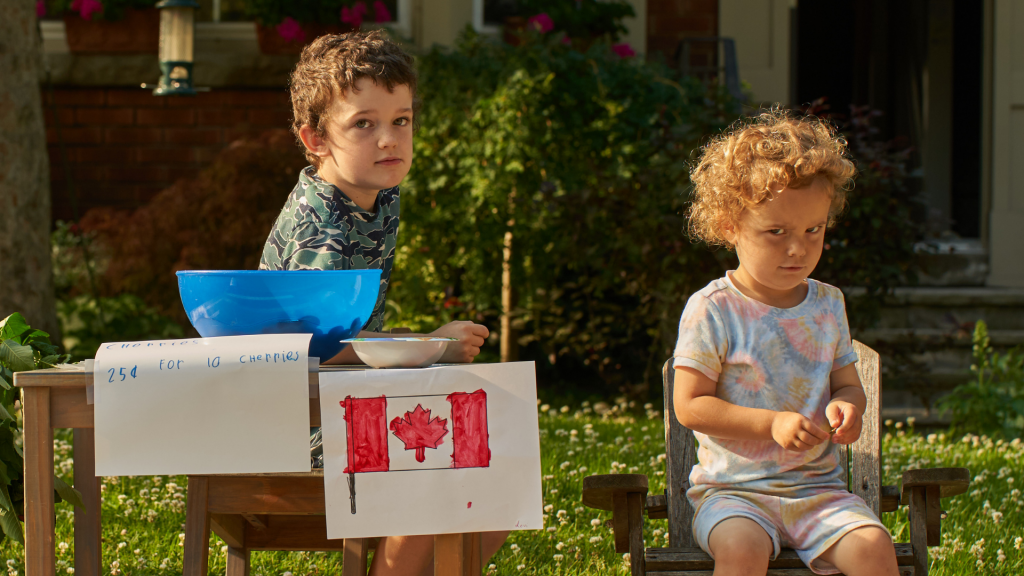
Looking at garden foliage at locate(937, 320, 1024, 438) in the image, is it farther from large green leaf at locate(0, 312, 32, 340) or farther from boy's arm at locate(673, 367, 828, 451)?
large green leaf at locate(0, 312, 32, 340)

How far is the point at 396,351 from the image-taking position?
1.64 metres

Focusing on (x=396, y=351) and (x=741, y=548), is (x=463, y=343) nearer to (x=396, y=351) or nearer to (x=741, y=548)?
(x=396, y=351)

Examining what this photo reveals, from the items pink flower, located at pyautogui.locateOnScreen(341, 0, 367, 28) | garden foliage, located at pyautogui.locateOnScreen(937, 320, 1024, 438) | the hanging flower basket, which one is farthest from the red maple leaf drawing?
the hanging flower basket

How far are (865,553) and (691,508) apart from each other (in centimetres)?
49

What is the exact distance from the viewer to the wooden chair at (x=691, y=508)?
1.98 meters

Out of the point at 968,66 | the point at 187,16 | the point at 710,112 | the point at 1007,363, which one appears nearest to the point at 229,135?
the point at 187,16

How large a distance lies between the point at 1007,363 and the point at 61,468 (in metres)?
4.52

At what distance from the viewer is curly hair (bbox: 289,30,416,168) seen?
2.06 metres

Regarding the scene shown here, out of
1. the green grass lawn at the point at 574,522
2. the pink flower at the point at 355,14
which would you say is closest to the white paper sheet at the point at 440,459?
the green grass lawn at the point at 574,522

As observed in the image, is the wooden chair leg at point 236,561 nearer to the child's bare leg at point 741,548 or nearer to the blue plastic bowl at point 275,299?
the blue plastic bowl at point 275,299

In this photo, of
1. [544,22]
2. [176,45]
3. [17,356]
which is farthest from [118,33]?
[17,356]

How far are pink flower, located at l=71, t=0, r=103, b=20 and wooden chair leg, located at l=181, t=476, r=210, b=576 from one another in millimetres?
5646

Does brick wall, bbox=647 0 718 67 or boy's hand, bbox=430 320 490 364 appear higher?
brick wall, bbox=647 0 718 67

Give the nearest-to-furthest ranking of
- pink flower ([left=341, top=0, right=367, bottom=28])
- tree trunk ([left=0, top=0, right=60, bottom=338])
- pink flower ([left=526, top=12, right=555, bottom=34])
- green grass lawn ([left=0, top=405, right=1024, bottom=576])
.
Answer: green grass lawn ([left=0, top=405, right=1024, bottom=576]) → tree trunk ([left=0, top=0, right=60, bottom=338]) → pink flower ([left=526, top=12, right=555, bottom=34]) → pink flower ([left=341, top=0, right=367, bottom=28])
